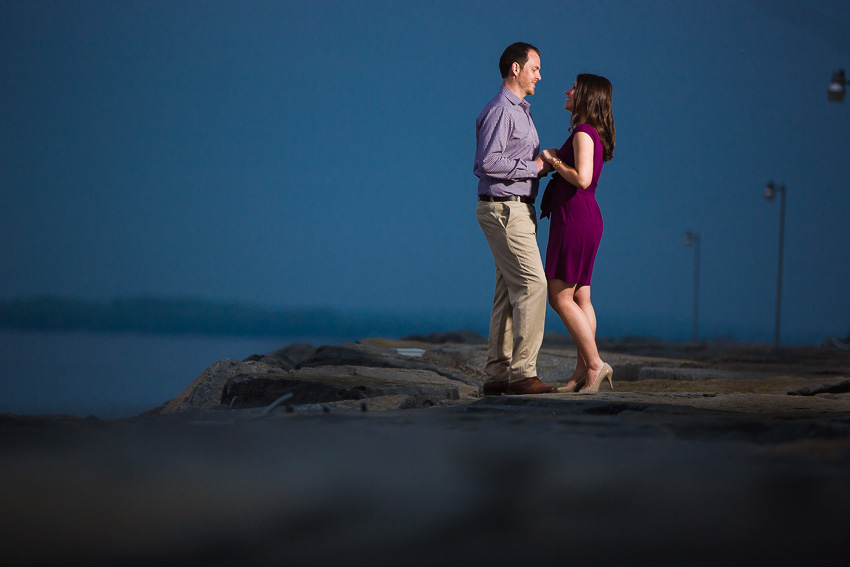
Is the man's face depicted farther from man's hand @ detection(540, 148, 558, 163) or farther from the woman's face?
man's hand @ detection(540, 148, 558, 163)

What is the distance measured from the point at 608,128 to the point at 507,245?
1097mm

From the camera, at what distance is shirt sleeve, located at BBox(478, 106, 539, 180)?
14.9 ft

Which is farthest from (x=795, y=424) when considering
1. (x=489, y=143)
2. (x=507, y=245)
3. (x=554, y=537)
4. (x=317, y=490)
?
(x=489, y=143)

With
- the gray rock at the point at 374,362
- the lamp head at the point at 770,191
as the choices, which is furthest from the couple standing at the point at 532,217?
the lamp head at the point at 770,191

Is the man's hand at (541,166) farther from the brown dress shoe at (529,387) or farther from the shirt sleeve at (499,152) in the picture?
the brown dress shoe at (529,387)

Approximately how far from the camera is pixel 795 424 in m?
2.20

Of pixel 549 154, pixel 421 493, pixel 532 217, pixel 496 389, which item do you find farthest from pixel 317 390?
pixel 421 493

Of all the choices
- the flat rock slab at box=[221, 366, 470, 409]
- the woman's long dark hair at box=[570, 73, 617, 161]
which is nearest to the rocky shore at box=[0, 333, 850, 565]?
the flat rock slab at box=[221, 366, 470, 409]

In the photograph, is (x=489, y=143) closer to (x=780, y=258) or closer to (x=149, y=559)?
(x=149, y=559)

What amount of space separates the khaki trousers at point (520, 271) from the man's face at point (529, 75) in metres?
0.75

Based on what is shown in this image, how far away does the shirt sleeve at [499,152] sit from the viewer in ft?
14.9

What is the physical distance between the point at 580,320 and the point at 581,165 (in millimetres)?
955

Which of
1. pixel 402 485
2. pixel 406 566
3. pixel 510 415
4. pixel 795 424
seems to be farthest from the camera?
pixel 510 415

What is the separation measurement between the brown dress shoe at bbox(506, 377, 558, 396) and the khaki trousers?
0.04 metres
